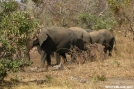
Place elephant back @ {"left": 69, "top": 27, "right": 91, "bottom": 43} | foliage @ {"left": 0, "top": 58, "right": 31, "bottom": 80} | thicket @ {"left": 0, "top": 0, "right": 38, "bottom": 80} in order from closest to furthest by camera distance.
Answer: foliage @ {"left": 0, "top": 58, "right": 31, "bottom": 80} < thicket @ {"left": 0, "top": 0, "right": 38, "bottom": 80} < elephant back @ {"left": 69, "top": 27, "right": 91, "bottom": 43}

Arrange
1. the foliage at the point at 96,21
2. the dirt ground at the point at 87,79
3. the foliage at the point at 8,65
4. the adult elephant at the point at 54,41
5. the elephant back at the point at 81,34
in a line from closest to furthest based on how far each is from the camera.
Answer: the foliage at the point at 8,65, the dirt ground at the point at 87,79, the adult elephant at the point at 54,41, the elephant back at the point at 81,34, the foliage at the point at 96,21

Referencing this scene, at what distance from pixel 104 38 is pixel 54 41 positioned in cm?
528

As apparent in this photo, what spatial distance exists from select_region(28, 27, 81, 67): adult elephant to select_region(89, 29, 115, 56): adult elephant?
121 inches

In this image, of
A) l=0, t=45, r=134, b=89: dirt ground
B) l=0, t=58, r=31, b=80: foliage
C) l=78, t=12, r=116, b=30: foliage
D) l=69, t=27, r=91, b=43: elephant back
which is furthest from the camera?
l=78, t=12, r=116, b=30: foliage

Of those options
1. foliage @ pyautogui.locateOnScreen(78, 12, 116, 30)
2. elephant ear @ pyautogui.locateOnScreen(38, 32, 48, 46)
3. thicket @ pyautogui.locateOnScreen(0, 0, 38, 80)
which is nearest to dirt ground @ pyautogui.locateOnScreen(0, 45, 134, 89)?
thicket @ pyautogui.locateOnScreen(0, 0, 38, 80)

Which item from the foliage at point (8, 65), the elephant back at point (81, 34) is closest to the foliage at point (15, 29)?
the foliage at point (8, 65)

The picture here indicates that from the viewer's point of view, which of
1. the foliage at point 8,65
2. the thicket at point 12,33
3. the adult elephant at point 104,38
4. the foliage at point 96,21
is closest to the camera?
the foliage at point 8,65

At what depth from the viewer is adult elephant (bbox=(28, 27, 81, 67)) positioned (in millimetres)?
15398

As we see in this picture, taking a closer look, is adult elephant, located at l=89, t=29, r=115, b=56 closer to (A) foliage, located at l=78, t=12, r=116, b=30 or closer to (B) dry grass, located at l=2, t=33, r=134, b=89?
(A) foliage, located at l=78, t=12, r=116, b=30

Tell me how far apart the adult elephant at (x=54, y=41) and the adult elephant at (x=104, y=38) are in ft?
10.1

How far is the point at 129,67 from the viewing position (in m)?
12.0

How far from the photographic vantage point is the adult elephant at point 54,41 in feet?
50.5

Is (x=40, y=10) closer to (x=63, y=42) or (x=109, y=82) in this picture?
(x=63, y=42)

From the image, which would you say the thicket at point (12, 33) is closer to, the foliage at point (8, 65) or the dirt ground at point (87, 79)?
the foliage at point (8, 65)
